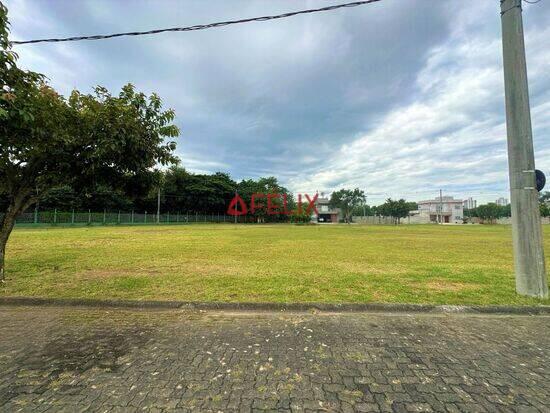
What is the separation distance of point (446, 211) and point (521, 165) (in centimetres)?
10818

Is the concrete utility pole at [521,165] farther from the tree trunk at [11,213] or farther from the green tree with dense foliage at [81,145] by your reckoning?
the tree trunk at [11,213]

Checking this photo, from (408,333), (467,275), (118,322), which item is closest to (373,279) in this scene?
(467,275)

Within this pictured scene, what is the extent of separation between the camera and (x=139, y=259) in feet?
34.1

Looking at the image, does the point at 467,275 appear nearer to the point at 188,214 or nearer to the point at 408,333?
the point at 408,333

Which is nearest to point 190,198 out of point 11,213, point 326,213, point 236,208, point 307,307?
point 236,208

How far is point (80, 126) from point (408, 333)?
712 cm

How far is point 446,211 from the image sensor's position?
10088cm

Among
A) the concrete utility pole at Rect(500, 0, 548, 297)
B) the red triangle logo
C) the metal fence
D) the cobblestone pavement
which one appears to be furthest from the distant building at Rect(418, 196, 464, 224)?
the cobblestone pavement

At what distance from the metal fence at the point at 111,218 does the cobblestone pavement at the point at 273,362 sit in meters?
23.9

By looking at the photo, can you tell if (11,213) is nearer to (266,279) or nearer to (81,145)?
(81,145)

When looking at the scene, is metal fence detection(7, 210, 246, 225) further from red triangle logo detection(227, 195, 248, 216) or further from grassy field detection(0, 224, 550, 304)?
grassy field detection(0, 224, 550, 304)

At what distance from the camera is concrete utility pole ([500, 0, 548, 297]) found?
5.73 meters

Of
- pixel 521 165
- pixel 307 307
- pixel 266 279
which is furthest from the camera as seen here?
pixel 266 279

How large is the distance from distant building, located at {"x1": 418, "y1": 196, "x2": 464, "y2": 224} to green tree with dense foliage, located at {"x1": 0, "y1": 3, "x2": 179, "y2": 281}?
339 feet
